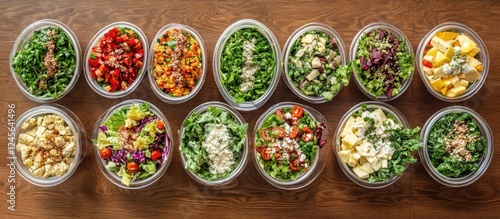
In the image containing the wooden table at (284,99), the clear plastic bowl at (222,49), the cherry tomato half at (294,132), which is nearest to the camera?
the cherry tomato half at (294,132)

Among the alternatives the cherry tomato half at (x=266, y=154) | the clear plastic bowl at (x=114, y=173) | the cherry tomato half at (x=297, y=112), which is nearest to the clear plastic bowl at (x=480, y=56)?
the cherry tomato half at (x=297, y=112)

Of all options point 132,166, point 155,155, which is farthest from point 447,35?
point 132,166

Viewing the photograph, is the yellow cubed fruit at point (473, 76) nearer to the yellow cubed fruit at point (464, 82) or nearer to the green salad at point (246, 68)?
the yellow cubed fruit at point (464, 82)

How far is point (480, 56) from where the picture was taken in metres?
2.83

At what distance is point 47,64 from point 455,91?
262 centimetres

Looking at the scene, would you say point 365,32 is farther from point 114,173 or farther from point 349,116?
point 114,173

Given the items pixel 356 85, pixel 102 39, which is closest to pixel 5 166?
pixel 102 39

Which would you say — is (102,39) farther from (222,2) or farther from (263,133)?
(263,133)

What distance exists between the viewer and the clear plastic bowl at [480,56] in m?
2.79

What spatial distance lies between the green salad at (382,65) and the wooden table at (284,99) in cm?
17

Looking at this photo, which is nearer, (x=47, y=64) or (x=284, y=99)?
(x=47, y=64)

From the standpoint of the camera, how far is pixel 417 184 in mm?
2910

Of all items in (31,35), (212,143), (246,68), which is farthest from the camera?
(31,35)

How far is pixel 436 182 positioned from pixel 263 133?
1244 mm
